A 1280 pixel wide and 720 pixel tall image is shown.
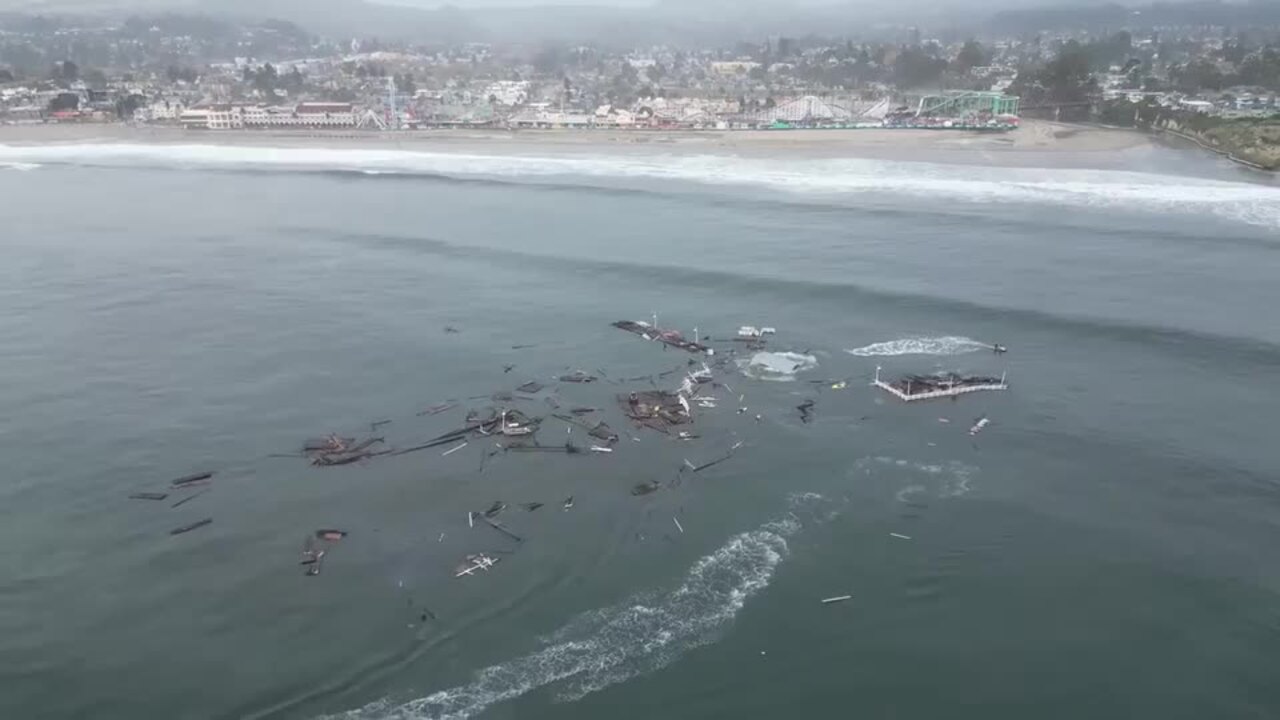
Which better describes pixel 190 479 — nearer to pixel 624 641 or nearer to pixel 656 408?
pixel 656 408

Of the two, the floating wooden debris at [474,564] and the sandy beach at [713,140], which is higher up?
the sandy beach at [713,140]

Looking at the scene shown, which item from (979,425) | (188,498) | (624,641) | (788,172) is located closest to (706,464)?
(624,641)

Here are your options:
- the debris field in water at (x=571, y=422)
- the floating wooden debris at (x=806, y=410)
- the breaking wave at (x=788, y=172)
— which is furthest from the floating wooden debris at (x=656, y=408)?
the breaking wave at (x=788, y=172)

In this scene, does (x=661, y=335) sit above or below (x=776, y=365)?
above

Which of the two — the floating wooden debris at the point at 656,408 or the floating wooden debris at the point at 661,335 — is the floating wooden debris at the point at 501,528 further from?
the floating wooden debris at the point at 661,335

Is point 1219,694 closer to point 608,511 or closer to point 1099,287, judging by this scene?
point 608,511

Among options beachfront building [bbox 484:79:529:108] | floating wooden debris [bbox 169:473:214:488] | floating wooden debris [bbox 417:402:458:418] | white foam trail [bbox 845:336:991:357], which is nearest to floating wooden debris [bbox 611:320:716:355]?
white foam trail [bbox 845:336:991:357]

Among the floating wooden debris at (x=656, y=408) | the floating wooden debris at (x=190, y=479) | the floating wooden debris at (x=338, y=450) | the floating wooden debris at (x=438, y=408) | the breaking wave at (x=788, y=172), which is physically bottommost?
the floating wooden debris at (x=190, y=479)

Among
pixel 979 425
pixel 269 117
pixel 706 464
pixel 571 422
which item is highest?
pixel 269 117
